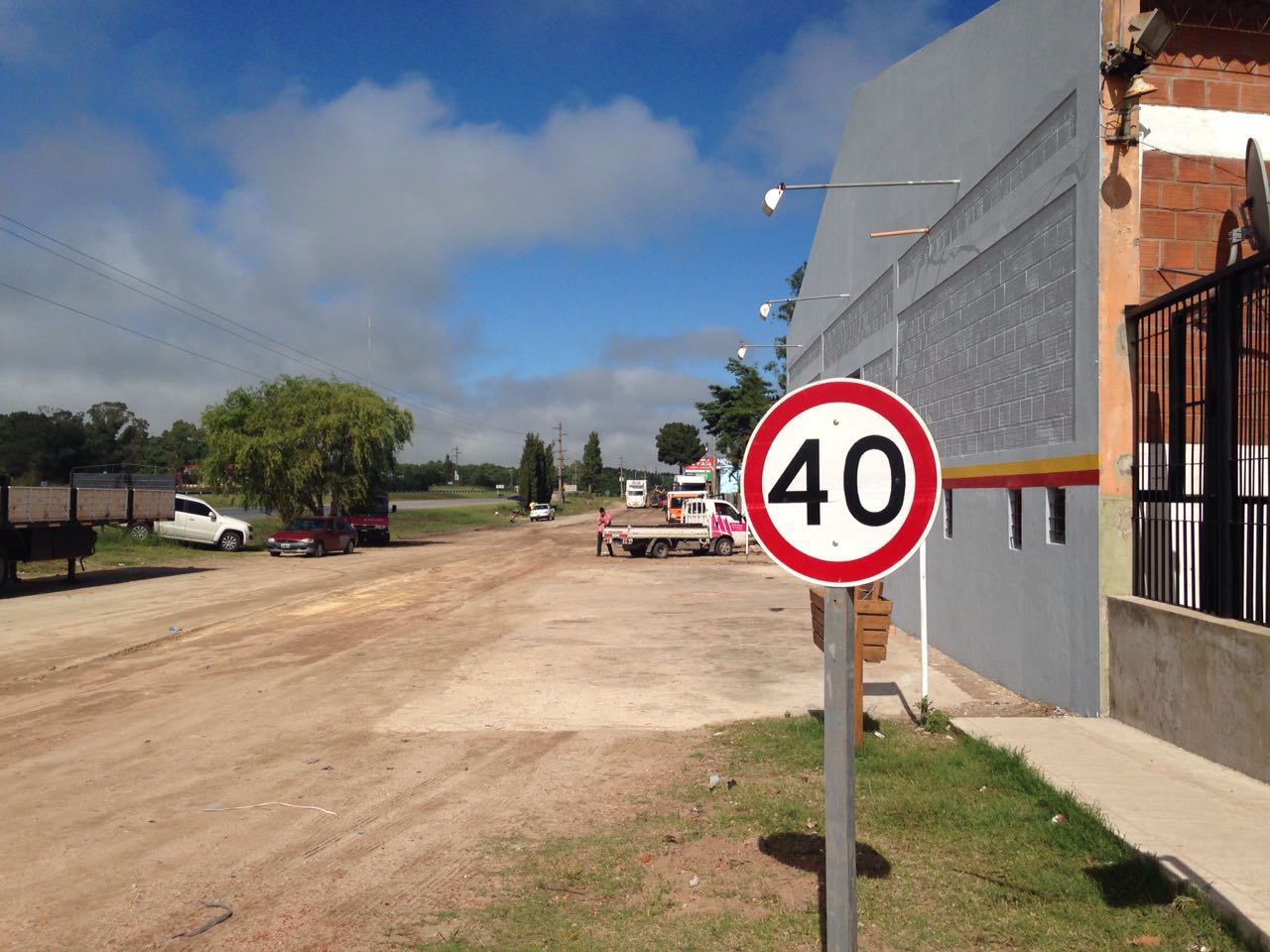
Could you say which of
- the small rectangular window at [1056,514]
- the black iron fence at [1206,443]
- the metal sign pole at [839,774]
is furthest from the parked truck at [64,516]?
the metal sign pole at [839,774]

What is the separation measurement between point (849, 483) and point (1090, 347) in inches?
237

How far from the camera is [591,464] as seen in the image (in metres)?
174

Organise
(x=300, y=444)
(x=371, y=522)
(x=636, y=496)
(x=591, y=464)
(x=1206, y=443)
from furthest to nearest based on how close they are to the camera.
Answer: (x=591, y=464)
(x=636, y=496)
(x=371, y=522)
(x=300, y=444)
(x=1206, y=443)

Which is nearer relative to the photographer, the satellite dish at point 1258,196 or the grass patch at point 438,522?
the satellite dish at point 1258,196

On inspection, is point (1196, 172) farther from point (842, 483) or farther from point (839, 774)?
point (839, 774)

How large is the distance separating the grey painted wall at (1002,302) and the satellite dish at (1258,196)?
3.67ft

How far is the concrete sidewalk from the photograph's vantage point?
4.57 meters

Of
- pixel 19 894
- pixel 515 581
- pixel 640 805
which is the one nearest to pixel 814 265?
pixel 515 581

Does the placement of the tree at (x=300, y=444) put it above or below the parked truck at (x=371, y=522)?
above

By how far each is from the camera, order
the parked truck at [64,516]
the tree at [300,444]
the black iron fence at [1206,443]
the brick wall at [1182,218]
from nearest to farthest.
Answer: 1. the black iron fence at [1206,443]
2. the brick wall at [1182,218]
3. the parked truck at [64,516]
4. the tree at [300,444]

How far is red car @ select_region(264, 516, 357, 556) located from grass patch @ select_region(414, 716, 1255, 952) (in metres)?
31.3

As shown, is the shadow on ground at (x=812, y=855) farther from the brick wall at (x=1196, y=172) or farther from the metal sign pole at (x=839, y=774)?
the brick wall at (x=1196, y=172)

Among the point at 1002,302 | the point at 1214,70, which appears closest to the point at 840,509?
the point at 1214,70

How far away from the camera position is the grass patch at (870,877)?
4.34 metres
